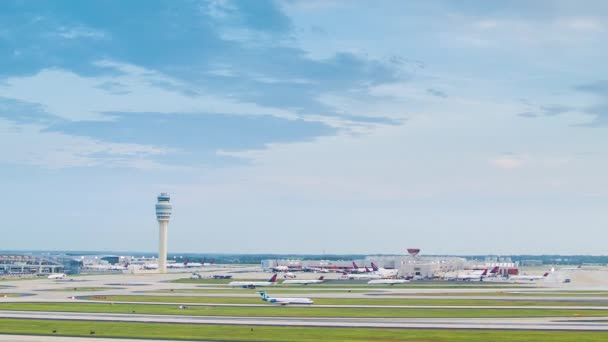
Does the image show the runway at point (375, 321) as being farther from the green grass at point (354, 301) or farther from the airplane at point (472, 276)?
the airplane at point (472, 276)

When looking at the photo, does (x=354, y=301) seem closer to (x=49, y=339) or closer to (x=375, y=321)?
(x=375, y=321)

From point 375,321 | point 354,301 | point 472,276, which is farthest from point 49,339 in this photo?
point 472,276

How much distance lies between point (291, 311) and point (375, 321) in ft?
53.0

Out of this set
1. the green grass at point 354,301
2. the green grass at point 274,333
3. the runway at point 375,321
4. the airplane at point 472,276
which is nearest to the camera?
the green grass at point 274,333

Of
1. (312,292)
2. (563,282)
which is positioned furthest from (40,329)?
(563,282)

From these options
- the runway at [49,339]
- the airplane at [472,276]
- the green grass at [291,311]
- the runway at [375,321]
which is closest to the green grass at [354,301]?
the green grass at [291,311]

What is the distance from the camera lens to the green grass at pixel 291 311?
281 feet

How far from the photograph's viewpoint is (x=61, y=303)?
10400 centimetres

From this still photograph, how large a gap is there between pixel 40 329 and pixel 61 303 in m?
34.5

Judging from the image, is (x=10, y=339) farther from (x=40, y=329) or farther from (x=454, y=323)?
(x=454, y=323)

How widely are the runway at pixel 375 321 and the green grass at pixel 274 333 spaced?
3454 millimetres

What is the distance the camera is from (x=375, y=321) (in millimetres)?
77812

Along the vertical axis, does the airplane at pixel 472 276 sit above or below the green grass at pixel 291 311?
above

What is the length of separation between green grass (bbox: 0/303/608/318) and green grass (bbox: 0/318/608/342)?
48.1 feet
